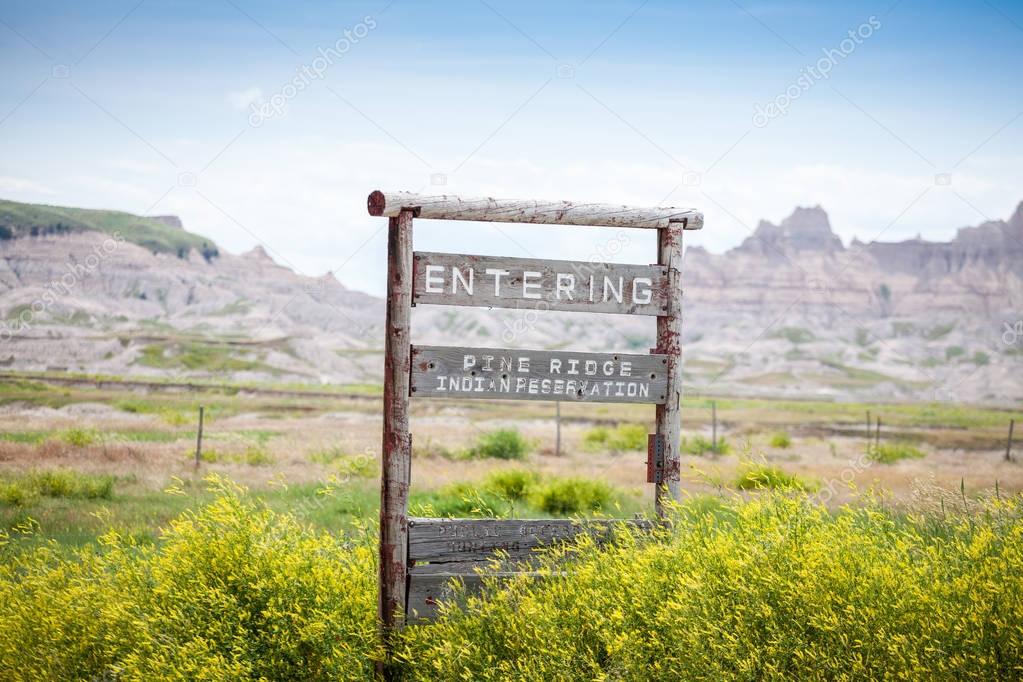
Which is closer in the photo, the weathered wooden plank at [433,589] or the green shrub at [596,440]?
the weathered wooden plank at [433,589]

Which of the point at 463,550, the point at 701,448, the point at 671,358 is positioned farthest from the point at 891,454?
the point at 463,550

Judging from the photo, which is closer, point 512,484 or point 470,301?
point 470,301

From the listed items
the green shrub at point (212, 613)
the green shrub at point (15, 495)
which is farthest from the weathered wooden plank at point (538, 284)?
the green shrub at point (15, 495)

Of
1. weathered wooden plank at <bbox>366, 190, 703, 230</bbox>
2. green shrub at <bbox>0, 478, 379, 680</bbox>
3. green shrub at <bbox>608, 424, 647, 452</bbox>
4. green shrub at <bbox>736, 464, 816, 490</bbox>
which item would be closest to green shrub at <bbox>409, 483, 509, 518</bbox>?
green shrub at <bbox>736, 464, 816, 490</bbox>

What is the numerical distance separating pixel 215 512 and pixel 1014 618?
511 centimetres

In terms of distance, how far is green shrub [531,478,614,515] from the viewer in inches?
670

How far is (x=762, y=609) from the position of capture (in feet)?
16.6

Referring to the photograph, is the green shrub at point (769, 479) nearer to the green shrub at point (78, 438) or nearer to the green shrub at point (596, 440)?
the green shrub at point (596, 440)

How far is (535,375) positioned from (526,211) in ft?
3.86

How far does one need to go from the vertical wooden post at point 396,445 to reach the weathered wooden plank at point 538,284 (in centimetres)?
14

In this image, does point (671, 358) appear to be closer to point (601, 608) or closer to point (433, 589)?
point (601, 608)

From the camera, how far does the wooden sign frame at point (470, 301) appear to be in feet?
20.7

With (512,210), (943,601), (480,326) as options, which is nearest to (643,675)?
(943,601)

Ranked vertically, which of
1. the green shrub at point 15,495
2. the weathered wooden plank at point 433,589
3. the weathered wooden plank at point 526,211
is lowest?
the green shrub at point 15,495
